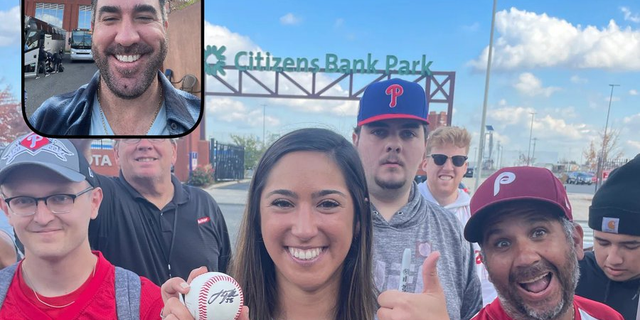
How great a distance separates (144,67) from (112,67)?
0.35 ft

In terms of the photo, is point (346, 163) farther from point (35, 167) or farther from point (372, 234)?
point (35, 167)

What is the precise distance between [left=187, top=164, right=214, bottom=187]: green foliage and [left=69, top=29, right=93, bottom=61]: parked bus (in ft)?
1.77

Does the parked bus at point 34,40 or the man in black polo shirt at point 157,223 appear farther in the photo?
the man in black polo shirt at point 157,223

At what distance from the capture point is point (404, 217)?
1575 millimetres

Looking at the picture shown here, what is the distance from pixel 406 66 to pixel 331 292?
3.09ft

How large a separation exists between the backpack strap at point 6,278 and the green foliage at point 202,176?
0.84 m

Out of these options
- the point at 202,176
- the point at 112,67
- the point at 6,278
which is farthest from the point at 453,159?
the point at 6,278

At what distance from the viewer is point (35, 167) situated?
1548 millimetres

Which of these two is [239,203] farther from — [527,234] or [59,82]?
[527,234]

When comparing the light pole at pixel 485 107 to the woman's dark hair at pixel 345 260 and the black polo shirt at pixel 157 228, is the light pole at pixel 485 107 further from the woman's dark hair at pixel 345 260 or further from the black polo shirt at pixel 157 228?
the black polo shirt at pixel 157 228

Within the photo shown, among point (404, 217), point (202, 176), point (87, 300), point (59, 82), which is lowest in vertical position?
point (87, 300)

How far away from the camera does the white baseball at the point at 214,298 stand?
4.83 ft

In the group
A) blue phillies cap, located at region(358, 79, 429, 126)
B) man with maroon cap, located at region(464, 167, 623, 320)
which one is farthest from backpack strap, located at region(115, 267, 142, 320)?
man with maroon cap, located at region(464, 167, 623, 320)

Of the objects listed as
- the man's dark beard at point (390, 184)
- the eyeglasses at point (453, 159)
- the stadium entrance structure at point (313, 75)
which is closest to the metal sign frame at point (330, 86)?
the stadium entrance structure at point (313, 75)
